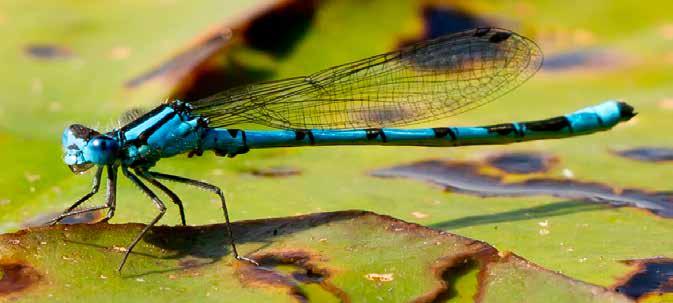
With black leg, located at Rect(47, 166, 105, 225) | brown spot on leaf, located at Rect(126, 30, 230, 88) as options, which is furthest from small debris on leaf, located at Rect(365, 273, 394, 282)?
brown spot on leaf, located at Rect(126, 30, 230, 88)

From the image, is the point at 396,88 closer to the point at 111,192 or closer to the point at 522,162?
the point at 522,162

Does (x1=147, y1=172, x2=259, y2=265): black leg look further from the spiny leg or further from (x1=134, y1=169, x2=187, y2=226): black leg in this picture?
the spiny leg

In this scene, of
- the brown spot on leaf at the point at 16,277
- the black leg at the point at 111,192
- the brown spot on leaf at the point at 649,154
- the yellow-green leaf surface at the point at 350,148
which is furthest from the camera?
the brown spot on leaf at the point at 649,154

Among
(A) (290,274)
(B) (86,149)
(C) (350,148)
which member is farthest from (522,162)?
(B) (86,149)

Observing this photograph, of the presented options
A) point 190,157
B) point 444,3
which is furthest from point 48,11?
point 444,3

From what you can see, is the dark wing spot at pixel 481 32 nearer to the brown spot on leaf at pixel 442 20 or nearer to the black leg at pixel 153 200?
the brown spot on leaf at pixel 442 20

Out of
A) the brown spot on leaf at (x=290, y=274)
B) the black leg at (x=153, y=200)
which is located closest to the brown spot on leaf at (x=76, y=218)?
the black leg at (x=153, y=200)
